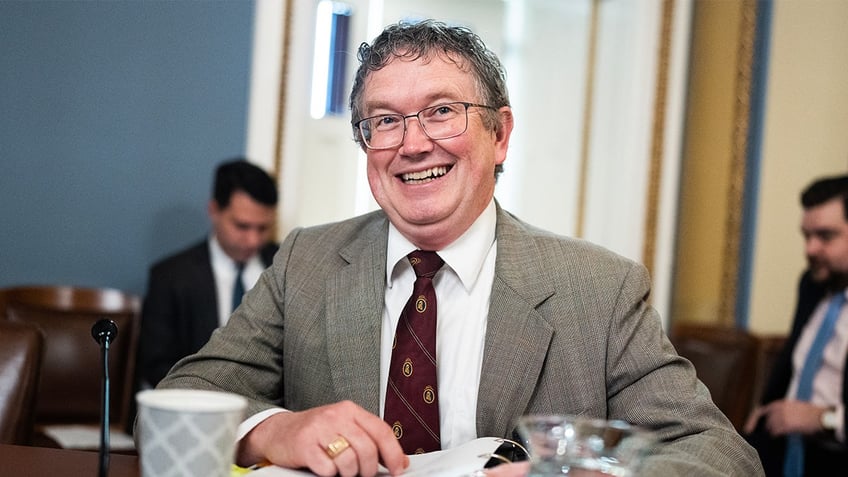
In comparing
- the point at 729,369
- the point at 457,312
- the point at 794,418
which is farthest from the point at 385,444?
the point at 729,369

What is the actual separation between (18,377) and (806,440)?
2679mm

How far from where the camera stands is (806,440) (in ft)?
11.0

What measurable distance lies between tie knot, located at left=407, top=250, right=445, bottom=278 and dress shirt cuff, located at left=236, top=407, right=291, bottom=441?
1.31 ft

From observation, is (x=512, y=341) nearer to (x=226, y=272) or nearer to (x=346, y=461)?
(x=346, y=461)

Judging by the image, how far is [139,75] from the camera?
392 centimetres

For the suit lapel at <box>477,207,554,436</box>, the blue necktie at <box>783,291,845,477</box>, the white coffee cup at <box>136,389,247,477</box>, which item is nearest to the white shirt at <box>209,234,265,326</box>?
the blue necktie at <box>783,291,845,477</box>

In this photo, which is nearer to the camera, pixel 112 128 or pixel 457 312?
pixel 457 312

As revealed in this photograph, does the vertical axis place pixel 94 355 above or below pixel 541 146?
below

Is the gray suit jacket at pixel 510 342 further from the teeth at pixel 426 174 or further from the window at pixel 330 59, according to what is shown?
the window at pixel 330 59

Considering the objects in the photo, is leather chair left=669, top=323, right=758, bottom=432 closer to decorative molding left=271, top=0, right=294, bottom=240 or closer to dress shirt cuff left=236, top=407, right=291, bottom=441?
decorative molding left=271, top=0, right=294, bottom=240

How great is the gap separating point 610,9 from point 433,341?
3908 millimetres

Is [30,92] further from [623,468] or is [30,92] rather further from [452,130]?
[623,468]

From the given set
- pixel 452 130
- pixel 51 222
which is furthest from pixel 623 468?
pixel 51 222

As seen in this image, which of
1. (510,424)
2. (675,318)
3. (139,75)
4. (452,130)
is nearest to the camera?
(510,424)
